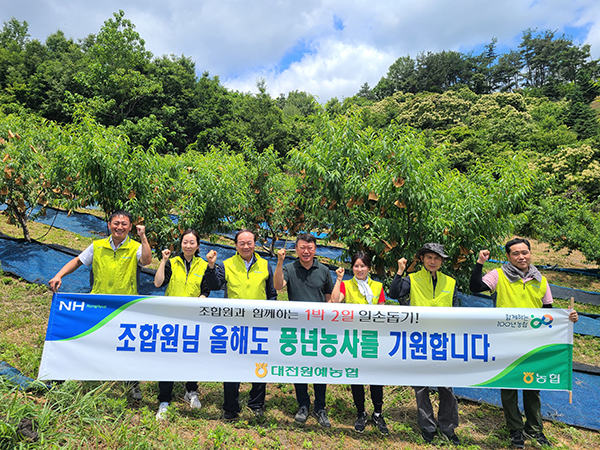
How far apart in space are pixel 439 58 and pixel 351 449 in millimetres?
62468

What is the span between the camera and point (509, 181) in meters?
4.35

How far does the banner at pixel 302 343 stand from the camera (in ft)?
9.46

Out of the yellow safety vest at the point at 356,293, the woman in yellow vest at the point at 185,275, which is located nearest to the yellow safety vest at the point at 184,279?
the woman in yellow vest at the point at 185,275

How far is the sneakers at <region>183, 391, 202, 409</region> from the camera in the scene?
3156mm

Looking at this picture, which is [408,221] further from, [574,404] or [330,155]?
[574,404]

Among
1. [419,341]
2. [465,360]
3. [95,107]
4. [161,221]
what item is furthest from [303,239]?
[95,107]

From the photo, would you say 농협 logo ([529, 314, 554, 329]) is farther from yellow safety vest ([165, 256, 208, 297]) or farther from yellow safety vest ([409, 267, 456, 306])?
yellow safety vest ([165, 256, 208, 297])

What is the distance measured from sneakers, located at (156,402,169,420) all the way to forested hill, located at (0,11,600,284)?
2884 mm

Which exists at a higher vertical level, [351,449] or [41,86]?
[41,86]

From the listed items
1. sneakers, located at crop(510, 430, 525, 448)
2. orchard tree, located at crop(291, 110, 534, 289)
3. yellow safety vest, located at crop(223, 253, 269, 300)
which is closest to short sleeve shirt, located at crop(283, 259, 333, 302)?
yellow safety vest, located at crop(223, 253, 269, 300)

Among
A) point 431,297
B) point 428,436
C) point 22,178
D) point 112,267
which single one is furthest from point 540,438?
point 22,178

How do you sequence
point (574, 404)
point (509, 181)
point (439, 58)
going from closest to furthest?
point (574, 404) → point (509, 181) → point (439, 58)

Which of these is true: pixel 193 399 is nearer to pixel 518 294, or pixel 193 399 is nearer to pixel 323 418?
pixel 323 418

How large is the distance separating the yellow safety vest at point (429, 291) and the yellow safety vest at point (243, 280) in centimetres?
138
